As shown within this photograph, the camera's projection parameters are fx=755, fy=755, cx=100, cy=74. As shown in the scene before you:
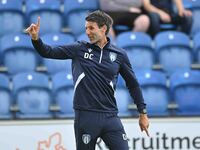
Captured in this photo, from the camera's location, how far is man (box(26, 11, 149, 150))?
6238mm

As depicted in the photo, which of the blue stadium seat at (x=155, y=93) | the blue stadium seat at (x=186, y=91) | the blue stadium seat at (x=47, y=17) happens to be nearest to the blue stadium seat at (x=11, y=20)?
the blue stadium seat at (x=47, y=17)

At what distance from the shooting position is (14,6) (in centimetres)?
1062

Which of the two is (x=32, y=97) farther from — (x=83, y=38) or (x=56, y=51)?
(x=56, y=51)

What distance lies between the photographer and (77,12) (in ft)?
35.1

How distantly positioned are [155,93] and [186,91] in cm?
40

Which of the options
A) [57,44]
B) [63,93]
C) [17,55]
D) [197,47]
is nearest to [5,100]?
[63,93]

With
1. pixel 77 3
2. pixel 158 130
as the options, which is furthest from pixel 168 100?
pixel 77 3

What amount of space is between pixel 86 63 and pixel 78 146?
0.70 m

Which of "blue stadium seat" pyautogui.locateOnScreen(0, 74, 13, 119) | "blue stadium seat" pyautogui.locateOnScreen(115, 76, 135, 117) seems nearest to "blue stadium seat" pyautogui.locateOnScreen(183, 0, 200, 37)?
"blue stadium seat" pyautogui.locateOnScreen(115, 76, 135, 117)

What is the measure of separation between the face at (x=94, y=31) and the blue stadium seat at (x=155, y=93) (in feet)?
9.92

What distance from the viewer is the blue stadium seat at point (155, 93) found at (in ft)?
30.2

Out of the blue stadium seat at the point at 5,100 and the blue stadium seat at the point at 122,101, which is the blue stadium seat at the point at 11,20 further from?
the blue stadium seat at the point at 122,101

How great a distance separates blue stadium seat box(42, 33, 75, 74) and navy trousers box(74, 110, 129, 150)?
3.49 meters

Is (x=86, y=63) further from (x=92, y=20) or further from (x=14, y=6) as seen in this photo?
(x=14, y=6)
